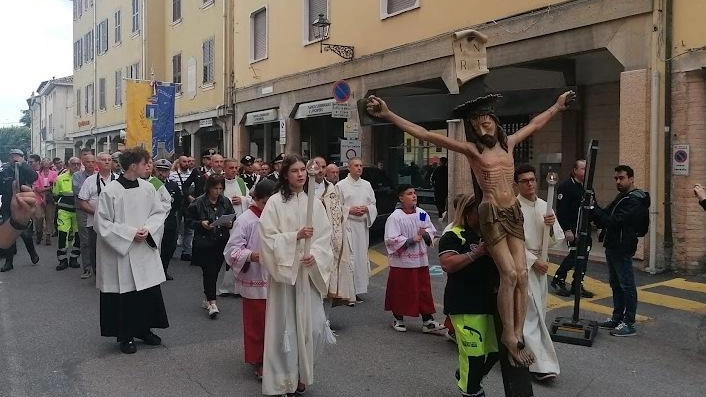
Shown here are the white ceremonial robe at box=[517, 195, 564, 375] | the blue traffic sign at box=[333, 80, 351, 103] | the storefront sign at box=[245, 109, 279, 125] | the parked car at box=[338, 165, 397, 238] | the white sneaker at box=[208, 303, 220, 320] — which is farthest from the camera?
the storefront sign at box=[245, 109, 279, 125]

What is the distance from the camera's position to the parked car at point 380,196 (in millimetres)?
13377

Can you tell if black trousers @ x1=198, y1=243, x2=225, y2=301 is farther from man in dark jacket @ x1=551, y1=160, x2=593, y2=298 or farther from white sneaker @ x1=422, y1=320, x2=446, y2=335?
man in dark jacket @ x1=551, y1=160, x2=593, y2=298

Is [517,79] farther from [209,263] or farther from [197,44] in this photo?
[197,44]

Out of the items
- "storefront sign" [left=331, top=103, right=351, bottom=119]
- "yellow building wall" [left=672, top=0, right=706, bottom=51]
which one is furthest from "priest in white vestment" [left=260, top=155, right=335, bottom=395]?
"storefront sign" [left=331, top=103, right=351, bottom=119]

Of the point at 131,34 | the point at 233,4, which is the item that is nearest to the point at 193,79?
the point at 233,4

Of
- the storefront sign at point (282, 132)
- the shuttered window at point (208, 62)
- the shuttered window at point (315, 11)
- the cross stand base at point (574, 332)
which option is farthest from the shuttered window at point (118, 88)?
the cross stand base at point (574, 332)

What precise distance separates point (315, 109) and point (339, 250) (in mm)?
11525

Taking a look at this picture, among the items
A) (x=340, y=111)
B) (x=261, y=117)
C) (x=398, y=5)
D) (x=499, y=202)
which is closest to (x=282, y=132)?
(x=261, y=117)

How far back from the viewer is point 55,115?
50250 millimetres

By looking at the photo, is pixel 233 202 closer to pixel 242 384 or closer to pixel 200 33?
pixel 242 384

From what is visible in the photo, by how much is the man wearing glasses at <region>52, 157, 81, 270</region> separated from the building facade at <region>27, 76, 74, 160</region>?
3574cm

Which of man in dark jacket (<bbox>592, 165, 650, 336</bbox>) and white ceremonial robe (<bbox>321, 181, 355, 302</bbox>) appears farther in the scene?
white ceremonial robe (<bbox>321, 181, 355, 302</bbox>)

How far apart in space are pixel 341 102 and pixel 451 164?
2.72 metres

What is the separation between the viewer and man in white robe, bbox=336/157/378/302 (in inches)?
323
